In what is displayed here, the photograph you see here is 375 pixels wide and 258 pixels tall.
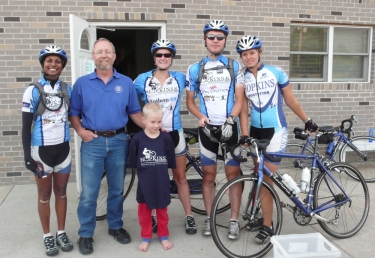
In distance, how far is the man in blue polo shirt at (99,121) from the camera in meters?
3.13

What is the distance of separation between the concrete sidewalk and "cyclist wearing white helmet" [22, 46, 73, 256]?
356mm

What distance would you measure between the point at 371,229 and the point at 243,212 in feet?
4.98

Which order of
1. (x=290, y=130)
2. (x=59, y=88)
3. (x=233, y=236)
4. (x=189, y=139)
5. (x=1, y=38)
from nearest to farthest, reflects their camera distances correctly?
1. (x=59, y=88)
2. (x=233, y=236)
3. (x=189, y=139)
4. (x=1, y=38)
5. (x=290, y=130)

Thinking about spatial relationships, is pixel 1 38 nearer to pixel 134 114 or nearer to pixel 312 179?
pixel 134 114

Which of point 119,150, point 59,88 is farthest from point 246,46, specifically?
point 59,88

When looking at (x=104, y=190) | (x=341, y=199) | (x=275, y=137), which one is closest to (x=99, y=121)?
(x=104, y=190)

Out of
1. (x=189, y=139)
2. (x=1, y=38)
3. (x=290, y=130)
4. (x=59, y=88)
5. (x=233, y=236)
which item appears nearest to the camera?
(x=59, y=88)

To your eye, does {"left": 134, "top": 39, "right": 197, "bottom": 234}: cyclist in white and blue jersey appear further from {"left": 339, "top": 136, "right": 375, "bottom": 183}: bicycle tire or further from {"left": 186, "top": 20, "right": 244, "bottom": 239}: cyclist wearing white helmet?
{"left": 339, "top": 136, "right": 375, "bottom": 183}: bicycle tire

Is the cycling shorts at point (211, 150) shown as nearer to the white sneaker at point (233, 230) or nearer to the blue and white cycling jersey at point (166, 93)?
the blue and white cycling jersey at point (166, 93)

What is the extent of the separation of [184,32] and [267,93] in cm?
258

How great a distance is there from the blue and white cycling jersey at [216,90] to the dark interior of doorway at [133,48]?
152 inches

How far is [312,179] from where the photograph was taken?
3.38 m

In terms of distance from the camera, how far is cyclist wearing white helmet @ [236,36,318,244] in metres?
3.25

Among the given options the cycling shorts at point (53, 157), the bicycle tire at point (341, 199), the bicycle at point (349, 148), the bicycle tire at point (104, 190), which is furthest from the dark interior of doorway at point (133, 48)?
the bicycle tire at point (341, 199)
